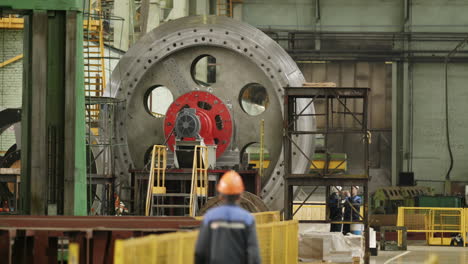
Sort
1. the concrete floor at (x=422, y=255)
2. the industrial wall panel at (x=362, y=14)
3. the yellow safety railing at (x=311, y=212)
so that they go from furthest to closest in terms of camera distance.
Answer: the industrial wall panel at (x=362, y=14) < the yellow safety railing at (x=311, y=212) < the concrete floor at (x=422, y=255)

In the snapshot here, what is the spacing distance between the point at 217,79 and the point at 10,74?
855 cm

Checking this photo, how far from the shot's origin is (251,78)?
22406mm

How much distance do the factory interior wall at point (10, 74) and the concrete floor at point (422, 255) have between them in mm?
11625

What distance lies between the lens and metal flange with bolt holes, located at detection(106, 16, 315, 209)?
21.8 metres

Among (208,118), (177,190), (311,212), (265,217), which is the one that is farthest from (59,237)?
(311,212)

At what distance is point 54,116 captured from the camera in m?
14.1

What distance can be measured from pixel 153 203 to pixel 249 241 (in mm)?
13003

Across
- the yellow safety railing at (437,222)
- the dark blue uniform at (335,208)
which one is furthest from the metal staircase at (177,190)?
the yellow safety railing at (437,222)

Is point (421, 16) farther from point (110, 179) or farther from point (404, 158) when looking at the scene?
point (110, 179)

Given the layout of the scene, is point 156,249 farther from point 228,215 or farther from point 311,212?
point 311,212

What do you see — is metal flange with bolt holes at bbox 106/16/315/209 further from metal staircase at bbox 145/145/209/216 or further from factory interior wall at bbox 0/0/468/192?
factory interior wall at bbox 0/0/468/192

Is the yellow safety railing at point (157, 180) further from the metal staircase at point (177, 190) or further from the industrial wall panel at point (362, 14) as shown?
the industrial wall panel at point (362, 14)

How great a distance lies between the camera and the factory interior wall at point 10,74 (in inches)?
1110

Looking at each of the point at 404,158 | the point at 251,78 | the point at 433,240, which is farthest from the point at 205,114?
the point at 404,158
